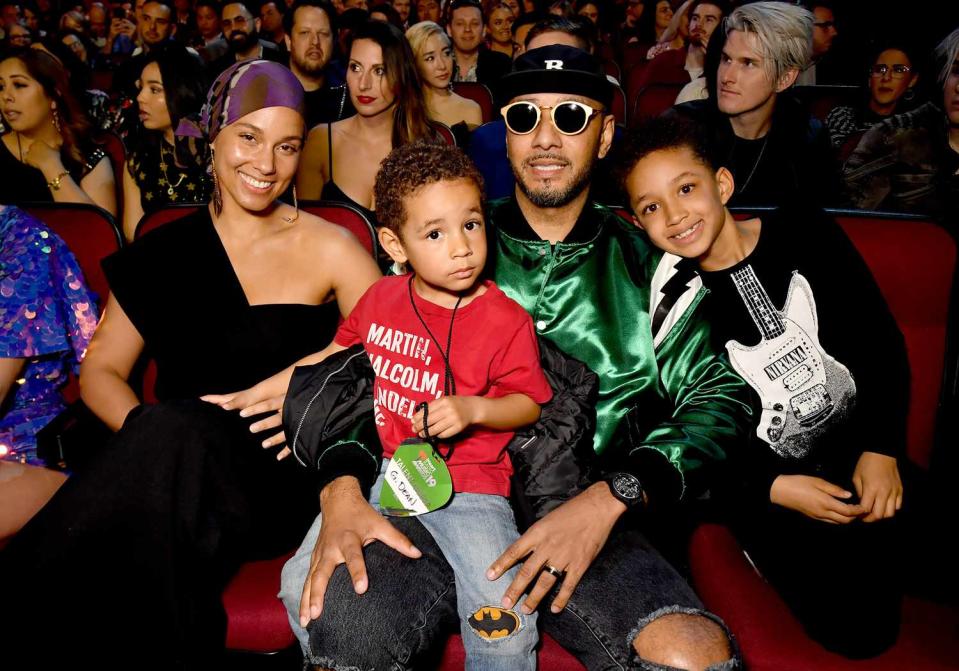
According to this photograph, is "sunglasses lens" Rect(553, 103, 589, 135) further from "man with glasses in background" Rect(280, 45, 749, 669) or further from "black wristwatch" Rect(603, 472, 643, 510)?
"black wristwatch" Rect(603, 472, 643, 510)

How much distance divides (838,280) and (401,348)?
112cm

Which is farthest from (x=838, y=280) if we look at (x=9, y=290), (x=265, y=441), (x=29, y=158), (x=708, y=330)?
(x=29, y=158)

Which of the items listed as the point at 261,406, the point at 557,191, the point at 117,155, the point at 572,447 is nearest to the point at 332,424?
the point at 261,406

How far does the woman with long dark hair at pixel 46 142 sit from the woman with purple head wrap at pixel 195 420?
1614 millimetres

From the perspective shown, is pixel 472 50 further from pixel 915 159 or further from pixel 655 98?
pixel 915 159

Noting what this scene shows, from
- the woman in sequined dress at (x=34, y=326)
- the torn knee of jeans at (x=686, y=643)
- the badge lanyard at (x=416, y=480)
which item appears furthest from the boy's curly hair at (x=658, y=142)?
the woman in sequined dress at (x=34, y=326)

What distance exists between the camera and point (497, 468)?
65.9 inches

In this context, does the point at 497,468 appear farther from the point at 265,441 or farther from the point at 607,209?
the point at 607,209

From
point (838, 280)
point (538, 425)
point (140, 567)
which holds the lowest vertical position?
point (140, 567)

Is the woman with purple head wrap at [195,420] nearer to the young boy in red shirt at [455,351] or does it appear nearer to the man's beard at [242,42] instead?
the young boy in red shirt at [455,351]

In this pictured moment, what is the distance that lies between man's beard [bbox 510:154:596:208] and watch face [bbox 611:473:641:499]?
79 cm

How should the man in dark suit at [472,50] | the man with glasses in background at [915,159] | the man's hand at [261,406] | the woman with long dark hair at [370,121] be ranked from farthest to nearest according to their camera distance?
the man in dark suit at [472,50] < the woman with long dark hair at [370,121] < the man with glasses in background at [915,159] < the man's hand at [261,406]

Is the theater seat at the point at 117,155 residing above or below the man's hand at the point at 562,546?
above

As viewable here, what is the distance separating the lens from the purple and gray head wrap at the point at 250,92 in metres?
1.97
